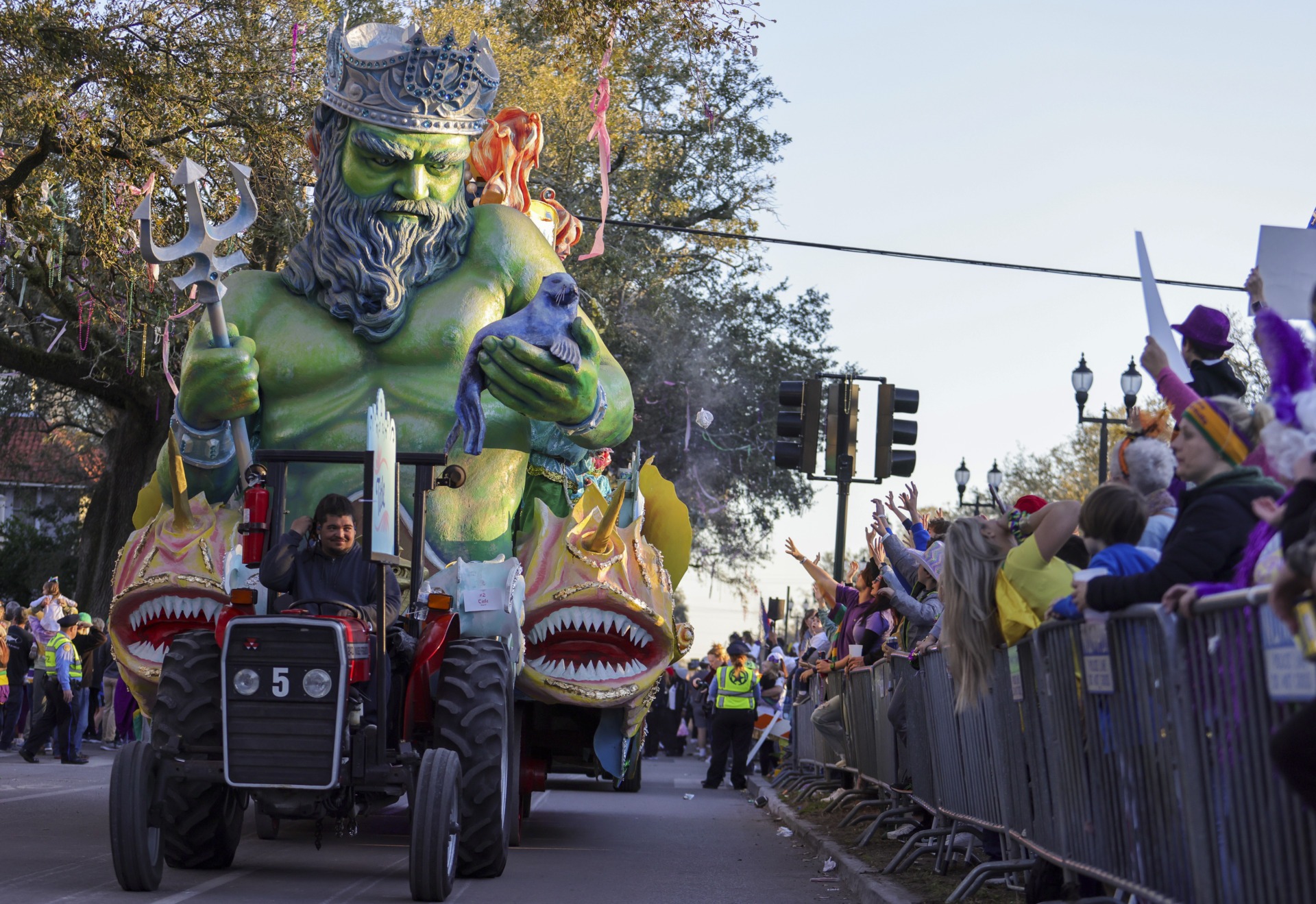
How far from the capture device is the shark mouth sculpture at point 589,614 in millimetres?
9797

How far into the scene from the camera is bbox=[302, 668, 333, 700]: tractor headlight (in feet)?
23.9

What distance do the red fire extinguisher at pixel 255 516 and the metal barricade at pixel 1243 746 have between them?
182 inches

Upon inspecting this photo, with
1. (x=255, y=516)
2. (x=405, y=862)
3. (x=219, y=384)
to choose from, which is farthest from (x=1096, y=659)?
(x=219, y=384)

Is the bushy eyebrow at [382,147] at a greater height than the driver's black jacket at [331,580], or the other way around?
the bushy eyebrow at [382,147]

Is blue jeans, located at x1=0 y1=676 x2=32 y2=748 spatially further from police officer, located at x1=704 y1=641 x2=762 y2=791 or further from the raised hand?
the raised hand

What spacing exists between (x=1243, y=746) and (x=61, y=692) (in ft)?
53.4

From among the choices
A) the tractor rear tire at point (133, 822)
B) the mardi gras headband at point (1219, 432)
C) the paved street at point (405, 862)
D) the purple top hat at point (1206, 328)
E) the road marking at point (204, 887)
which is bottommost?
the paved street at point (405, 862)

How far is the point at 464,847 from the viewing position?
8211 millimetres

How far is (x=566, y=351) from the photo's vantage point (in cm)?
934

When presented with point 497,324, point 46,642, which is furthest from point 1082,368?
point 497,324

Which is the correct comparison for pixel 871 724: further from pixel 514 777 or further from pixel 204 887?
pixel 204 887

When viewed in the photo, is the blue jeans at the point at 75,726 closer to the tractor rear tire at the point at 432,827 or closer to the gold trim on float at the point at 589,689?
the gold trim on float at the point at 589,689

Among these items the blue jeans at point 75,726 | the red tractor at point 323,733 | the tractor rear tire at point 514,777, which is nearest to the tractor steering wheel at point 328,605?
the red tractor at point 323,733

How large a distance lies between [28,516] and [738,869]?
Answer: 39.9 m
